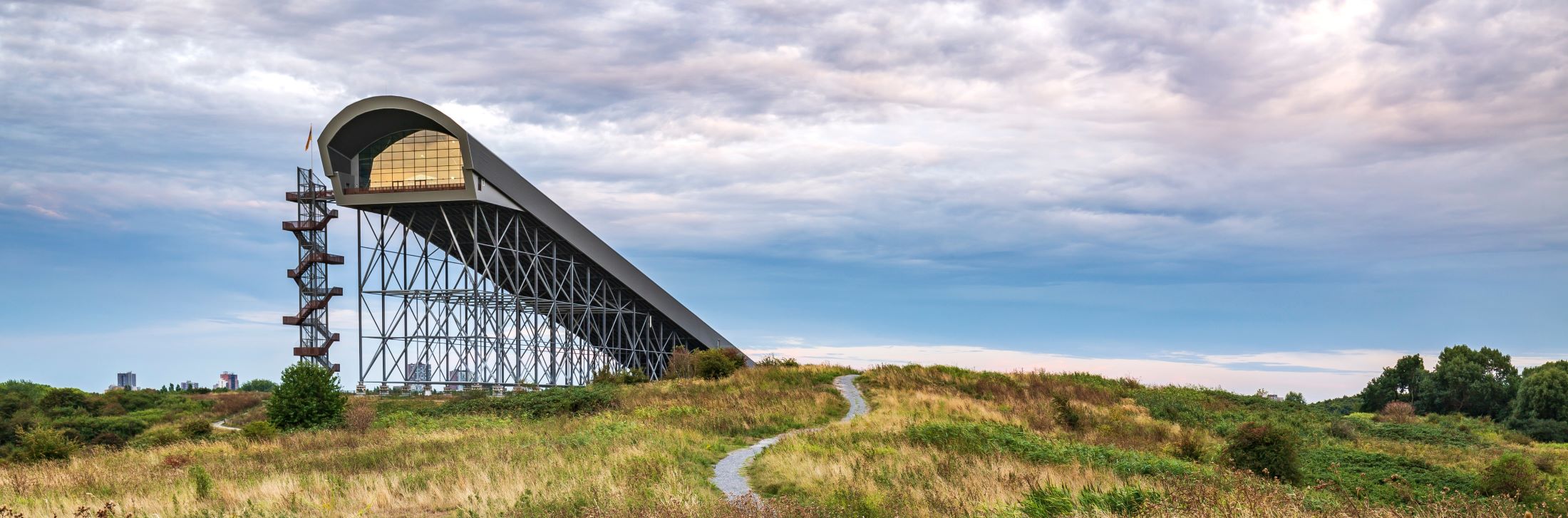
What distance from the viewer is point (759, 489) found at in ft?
52.9

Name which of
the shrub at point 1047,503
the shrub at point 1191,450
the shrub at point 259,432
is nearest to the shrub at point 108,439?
the shrub at point 259,432

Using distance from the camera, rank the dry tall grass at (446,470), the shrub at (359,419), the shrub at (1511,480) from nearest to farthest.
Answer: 1. the dry tall grass at (446,470)
2. the shrub at (1511,480)
3. the shrub at (359,419)

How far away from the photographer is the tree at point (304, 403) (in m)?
36.4

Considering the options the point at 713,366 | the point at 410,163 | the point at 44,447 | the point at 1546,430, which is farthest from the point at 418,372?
the point at 1546,430

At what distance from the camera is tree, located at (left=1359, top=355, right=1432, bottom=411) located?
7500 cm

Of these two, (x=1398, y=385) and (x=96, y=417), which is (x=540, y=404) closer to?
(x=96, y=417)

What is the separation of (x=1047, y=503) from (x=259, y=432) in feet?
99.2

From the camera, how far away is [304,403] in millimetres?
36656

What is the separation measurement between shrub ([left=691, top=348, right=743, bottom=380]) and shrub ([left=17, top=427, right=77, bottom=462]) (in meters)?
27.5

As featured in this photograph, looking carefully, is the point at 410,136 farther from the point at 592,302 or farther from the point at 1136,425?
the point at 1136,425

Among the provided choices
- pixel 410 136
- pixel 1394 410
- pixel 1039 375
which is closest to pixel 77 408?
pixel 410 136

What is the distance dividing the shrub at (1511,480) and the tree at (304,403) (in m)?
35.6

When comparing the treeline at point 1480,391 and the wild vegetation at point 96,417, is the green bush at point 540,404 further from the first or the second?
the treeline at point 1480,391

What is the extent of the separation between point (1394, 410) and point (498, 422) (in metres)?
55.0
